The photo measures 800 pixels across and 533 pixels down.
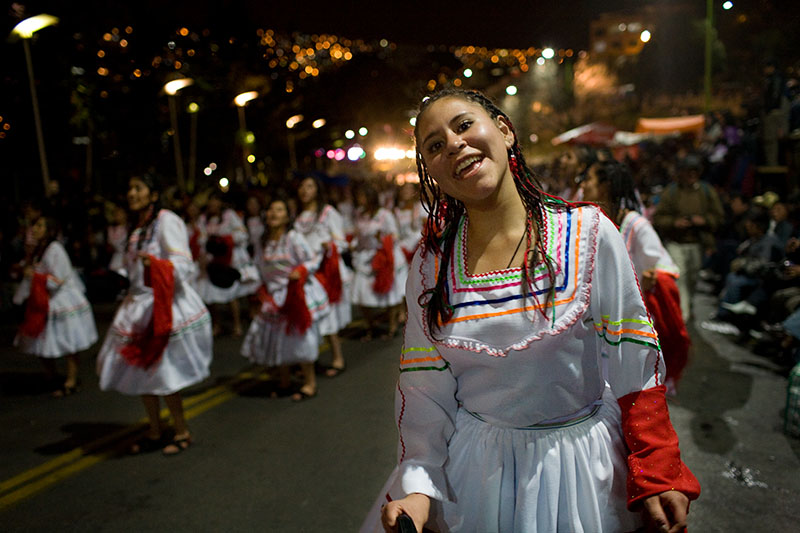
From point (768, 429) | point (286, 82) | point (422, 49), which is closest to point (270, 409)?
point (768, 429)

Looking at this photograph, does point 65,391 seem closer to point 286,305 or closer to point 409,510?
point 286,305

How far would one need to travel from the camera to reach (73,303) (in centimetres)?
690

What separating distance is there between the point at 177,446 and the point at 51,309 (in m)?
2.70

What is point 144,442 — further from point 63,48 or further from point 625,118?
point 625,118

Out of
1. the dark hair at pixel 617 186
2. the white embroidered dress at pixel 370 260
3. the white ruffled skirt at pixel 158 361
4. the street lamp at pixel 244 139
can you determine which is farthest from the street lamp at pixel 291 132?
the dark hair at pixel 617 186

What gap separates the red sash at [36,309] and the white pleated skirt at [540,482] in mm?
6113

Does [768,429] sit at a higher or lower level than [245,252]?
lower

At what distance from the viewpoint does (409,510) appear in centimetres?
172

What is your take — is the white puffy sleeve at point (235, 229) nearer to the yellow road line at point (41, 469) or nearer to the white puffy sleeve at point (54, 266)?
the white puffy sleeve at point (54, 266)

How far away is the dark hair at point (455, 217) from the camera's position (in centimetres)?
184

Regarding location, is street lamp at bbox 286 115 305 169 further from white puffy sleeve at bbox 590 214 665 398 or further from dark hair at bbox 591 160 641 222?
white puffy sleeve at bbox 590 214 665 398

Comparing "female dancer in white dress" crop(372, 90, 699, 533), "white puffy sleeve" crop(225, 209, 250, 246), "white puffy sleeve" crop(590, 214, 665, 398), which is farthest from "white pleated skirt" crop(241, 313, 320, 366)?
"white puffy sleeve" crop(590, 214, 665, 398)

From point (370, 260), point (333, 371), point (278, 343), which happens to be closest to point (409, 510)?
point (278, 343)

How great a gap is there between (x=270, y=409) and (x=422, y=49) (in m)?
28.0
